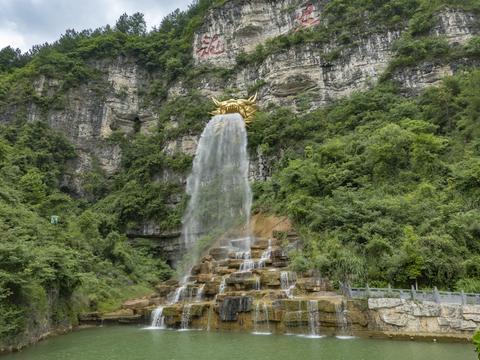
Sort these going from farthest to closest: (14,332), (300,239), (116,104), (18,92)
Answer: (116,104) → (18,92) → (300,239) → (14,332)

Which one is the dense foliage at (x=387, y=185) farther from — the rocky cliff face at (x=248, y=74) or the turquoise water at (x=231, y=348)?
the turquoise water at (x=231, y=348)

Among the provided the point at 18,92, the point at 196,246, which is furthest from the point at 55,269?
the point at 18,92

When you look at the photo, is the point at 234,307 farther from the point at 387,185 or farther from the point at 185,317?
the point at 387,185

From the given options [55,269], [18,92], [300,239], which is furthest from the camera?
[18,92]

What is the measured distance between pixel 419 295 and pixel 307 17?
27.4m

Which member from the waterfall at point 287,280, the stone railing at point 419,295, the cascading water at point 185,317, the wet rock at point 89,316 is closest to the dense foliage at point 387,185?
the waterfall at point 287,280

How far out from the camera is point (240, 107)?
29.8m

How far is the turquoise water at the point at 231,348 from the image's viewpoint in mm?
9047

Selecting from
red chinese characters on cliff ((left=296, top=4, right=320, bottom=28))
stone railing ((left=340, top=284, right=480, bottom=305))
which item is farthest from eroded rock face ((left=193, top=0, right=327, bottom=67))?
stone railing ((left=340, top=284, right=480, bottom=305))

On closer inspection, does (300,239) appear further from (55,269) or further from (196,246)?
(55,269)

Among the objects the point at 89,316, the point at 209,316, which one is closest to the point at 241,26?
the point at 89,316

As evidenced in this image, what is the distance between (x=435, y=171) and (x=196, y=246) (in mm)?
12346

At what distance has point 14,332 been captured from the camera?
1038cm

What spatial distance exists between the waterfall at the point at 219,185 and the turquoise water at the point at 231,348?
10332mm
